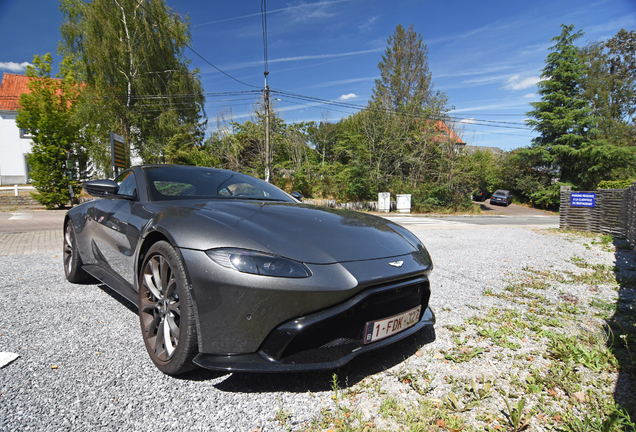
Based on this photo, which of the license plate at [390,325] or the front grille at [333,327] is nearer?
the front grille at [333,327]

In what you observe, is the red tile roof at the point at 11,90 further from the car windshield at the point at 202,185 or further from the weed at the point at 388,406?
the weed at the point at 388,406

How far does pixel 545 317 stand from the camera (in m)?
3.02

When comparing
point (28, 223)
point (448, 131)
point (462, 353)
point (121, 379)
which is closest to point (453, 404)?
point (462, 353)

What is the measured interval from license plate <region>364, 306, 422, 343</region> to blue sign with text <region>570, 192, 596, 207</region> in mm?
11474

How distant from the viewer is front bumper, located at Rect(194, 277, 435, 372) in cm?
159

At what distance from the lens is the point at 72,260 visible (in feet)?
12.0

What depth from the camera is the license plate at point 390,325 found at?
177 centimetres

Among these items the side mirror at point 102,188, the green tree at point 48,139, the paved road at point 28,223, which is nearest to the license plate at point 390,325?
the side mirror at point 102,188

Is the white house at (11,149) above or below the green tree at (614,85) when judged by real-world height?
below

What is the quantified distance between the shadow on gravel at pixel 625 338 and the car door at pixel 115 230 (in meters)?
3.00

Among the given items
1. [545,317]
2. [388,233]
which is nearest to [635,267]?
[545,317]

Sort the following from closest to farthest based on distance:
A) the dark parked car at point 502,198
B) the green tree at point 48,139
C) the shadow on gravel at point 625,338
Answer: the shadow on gravel at point 625,338 < the green tree at point 48,139 < the dark parked car at point 502,198

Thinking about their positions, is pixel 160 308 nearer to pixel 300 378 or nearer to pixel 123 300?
pixel 300 378

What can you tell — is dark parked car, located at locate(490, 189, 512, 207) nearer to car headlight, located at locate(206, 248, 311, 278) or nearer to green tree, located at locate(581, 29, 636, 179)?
green tree, located at locate(581, 29, 636, 179)
